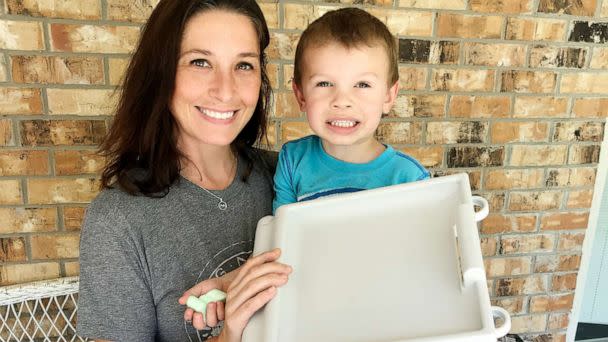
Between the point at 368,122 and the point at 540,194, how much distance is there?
129 centimetres

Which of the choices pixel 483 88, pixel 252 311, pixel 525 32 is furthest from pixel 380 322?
pixel 525 32

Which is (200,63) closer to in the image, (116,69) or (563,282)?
(116,69)

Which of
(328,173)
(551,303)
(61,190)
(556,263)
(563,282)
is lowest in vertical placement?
(551,303)

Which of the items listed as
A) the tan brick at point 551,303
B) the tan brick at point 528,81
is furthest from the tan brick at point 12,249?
the tan brick at point 551,303

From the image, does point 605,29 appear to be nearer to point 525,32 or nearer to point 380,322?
point 525,32

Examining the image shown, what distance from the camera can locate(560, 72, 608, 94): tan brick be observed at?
200 cm

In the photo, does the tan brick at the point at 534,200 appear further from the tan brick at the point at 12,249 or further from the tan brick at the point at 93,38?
the tan brick at the point at 12,249

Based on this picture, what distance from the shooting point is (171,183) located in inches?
42.6

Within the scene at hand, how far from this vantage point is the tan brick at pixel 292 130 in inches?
71.7

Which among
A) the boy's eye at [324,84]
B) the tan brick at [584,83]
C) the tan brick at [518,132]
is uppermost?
the boy's eye at [324,84]

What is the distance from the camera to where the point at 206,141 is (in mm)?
1093

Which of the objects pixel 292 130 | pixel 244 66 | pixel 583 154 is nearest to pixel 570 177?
pixel 583 154

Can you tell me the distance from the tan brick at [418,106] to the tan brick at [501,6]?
35cm

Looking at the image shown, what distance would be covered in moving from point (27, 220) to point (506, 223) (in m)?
1.87
